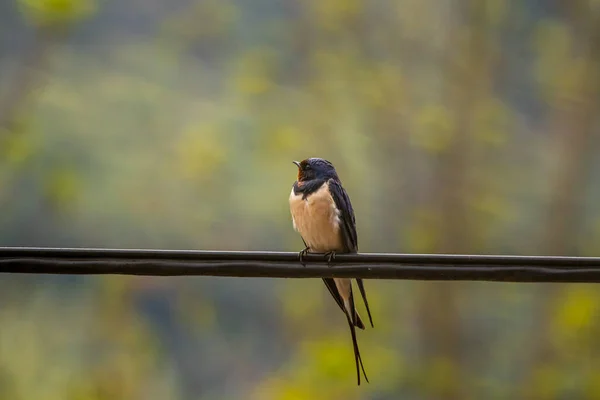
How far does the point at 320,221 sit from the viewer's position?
2.35 meters

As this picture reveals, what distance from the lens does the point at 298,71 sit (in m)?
4.39

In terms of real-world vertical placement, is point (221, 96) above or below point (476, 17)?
below

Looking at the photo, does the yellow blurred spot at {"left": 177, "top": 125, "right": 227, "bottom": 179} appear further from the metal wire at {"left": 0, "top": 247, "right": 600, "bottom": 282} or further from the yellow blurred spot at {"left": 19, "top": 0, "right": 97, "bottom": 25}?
the metal wire at {"left": 0, "top": 247, "right": 600, "bottom": 282}

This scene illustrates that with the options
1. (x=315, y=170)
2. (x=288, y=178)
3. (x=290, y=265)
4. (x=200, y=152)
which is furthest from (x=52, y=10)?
(x=290, y=265)

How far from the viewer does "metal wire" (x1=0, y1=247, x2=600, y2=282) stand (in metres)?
1.56

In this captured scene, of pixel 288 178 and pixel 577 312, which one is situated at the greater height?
pixel 288 178

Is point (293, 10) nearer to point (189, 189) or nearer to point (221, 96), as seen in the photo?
point (221, 96)

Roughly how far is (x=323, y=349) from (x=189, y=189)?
116 centimetres

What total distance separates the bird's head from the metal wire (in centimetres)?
78

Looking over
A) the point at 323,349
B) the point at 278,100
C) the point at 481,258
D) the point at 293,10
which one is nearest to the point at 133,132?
the point at 278,100

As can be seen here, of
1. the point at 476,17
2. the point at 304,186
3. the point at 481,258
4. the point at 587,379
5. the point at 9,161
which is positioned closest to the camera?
the point at 481,258

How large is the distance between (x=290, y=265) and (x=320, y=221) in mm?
727

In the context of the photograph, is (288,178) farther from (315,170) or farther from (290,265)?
(290,265)

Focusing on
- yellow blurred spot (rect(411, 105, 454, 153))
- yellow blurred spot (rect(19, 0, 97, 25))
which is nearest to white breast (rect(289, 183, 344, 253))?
yellow blurred spot (rect(411, 105, 454, 153))
